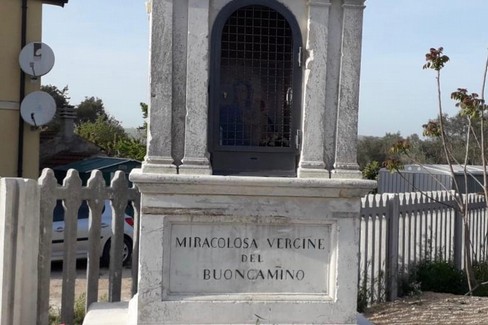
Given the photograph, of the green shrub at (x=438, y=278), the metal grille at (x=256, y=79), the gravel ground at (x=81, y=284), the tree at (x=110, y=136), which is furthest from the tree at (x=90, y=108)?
the metal grille at (x=256, y=79)

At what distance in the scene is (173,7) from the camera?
16.6 ft

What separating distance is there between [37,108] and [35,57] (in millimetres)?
1028

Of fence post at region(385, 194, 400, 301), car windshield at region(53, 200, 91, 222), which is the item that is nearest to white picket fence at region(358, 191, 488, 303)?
fence post at region(385, 194, 400, 301)

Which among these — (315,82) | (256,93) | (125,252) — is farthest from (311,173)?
(125,252)

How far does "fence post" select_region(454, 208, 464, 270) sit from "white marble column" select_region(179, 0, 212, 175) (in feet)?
22.6

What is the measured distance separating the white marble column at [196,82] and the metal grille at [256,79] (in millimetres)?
309

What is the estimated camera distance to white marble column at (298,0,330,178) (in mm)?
5246

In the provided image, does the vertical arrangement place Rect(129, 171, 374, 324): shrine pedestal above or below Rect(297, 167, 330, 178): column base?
below

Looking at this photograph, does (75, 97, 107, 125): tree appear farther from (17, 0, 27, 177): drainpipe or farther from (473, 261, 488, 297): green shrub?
(473, 261, 488, 297): green shrub

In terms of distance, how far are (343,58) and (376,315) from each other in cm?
370

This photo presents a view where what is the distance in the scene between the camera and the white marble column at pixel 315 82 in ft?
17.2

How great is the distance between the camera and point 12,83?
50.3 feet

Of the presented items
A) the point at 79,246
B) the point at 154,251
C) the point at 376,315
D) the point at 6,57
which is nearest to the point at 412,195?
the point at 376,315

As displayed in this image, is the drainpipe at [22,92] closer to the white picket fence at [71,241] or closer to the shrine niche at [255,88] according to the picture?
the white picket fence at [71,241]
